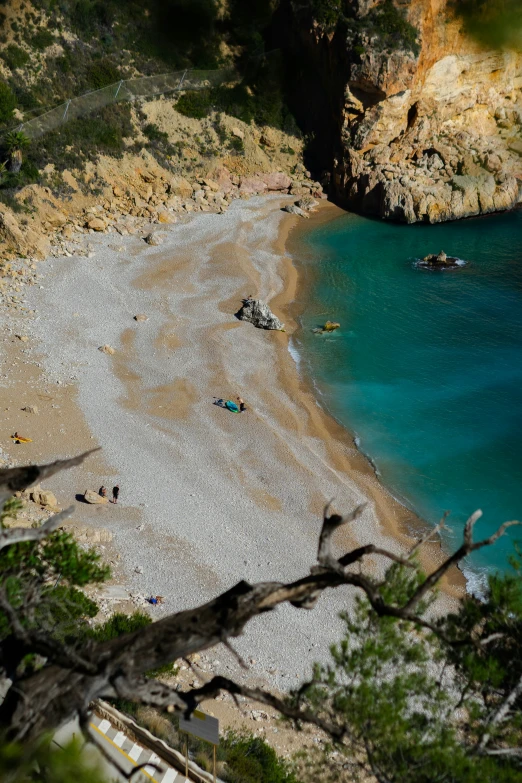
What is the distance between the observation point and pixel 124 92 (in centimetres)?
5731

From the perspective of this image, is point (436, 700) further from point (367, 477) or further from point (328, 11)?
point (328, 11)

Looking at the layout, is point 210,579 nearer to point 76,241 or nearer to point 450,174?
point 76,241

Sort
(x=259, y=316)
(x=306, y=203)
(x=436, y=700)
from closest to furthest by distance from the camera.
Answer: (x=436, y=700) < (x=259, y=316) < (x=306, y=203)

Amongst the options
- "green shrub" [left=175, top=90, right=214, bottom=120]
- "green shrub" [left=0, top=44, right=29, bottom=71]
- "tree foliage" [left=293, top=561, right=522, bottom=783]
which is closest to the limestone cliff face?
"green shrub" [left=175, top=90, right=214, bottom=120]

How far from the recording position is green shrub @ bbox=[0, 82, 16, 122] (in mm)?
48062

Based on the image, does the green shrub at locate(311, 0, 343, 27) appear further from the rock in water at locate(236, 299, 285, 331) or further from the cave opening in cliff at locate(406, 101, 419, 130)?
the rock in water at locate(236, 299, 285, 331)

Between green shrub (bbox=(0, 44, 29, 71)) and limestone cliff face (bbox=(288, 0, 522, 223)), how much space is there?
24.7 m

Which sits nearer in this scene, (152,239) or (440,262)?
(152,239)

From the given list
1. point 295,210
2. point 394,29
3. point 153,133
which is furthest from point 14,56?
point 394,29

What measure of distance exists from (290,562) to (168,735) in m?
9.76

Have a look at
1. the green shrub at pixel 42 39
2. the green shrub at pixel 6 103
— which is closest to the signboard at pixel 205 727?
the green shrub at pixel 6 103

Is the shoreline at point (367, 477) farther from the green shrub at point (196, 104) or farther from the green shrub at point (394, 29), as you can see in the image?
the green shrub at point (394, 29)

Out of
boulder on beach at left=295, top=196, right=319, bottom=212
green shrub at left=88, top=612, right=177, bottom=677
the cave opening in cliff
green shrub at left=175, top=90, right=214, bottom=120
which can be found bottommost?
green shrub at left=88, top=612, right=177, bottom=677

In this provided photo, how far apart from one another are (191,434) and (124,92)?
37653mm
